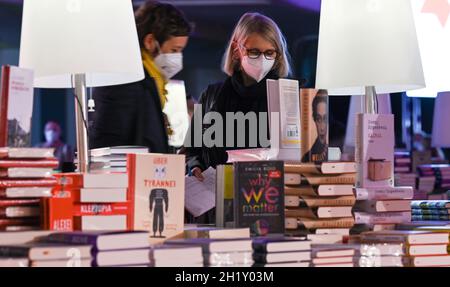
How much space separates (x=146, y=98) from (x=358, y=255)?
2.05 m

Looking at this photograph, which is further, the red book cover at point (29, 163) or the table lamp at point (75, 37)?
the table lamp at point (75, 37)

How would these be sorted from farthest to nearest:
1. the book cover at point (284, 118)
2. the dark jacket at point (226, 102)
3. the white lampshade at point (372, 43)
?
the dark jacket at point (226, 102)
the white lampshade at point (372, 43)
the book cover at point (284, 118)

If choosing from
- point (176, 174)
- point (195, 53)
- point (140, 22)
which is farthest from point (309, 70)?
point (176, 174)

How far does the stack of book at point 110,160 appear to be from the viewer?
2906 millimetres

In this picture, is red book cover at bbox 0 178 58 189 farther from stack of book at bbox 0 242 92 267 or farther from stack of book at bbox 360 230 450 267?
stack of book at bbox 360 230 450 267

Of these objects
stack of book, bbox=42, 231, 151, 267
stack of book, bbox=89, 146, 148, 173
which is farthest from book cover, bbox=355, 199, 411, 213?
stack of book, bbox=42, 231, 151, 267

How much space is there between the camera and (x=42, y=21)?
2.72 metres

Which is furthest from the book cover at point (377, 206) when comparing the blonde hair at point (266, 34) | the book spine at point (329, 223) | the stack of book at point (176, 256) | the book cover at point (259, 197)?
the blonde hair at point (266, 34)

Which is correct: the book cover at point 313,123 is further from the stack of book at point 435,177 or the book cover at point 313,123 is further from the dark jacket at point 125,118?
the stack of book at point 435,177

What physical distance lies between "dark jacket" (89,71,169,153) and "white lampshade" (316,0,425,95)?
140 centimetres

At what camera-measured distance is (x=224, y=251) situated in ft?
7.35

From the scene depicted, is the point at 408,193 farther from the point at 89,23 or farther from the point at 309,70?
the point at 309,70

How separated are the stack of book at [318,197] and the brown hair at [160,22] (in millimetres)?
1868
